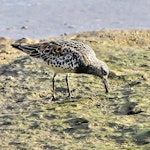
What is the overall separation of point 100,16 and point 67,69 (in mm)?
5254

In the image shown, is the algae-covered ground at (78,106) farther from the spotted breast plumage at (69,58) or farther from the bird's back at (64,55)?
the bird's back at (64,55)

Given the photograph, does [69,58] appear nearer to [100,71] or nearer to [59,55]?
[59,55]

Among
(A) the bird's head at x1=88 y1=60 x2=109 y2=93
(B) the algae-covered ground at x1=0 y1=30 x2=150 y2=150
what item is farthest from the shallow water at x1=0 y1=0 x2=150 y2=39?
(A) the bird's head at x1=88 y1=60 x2=109 y2=93

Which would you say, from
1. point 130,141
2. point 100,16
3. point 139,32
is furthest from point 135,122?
point 100,16

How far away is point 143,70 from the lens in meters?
11.0

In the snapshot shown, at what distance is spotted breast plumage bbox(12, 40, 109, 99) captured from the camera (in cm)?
984

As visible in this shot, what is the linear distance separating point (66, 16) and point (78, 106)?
5649 millimetres

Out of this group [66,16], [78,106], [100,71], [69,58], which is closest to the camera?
[78,106]

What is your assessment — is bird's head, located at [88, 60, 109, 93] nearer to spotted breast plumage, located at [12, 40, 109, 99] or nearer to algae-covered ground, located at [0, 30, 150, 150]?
spotted breast plumage, located at [12, 40, 109, 99]

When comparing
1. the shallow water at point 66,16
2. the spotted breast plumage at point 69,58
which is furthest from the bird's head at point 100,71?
the shallow water at point 66,16

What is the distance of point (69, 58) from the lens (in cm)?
984

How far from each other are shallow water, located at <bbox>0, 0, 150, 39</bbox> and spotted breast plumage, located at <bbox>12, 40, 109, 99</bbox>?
3756 mm

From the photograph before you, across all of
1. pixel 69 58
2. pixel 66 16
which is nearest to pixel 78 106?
pixel 69 58

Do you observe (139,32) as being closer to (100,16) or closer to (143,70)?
(100,16)
